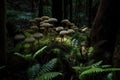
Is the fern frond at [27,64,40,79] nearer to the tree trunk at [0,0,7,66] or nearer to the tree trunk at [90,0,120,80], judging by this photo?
the tree trunk at [0,0,7,66]

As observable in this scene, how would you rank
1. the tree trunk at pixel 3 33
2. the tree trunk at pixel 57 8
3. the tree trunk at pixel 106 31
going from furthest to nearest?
the tree trunk at pixel 57 8
the tree trunk at pixel 106 31
the tree trunk at pixel 3 33

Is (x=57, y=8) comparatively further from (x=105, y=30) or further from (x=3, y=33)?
(x=3, y=33)

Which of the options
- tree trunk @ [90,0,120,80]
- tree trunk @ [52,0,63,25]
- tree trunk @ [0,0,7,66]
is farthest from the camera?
tree trunk @ [52,0,63,25]

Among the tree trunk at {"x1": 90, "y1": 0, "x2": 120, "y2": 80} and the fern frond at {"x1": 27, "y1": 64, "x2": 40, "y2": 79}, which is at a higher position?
the tree trunk at {"x1": 90, "y1": 0, "x2": 120, "y2": 80}

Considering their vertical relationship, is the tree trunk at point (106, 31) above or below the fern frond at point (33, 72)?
above

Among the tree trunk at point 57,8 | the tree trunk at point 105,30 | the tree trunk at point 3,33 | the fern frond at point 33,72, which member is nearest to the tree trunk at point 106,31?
the tree trunk at point 105,30

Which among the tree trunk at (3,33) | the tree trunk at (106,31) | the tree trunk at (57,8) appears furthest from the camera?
the tree trunk at (57,8)

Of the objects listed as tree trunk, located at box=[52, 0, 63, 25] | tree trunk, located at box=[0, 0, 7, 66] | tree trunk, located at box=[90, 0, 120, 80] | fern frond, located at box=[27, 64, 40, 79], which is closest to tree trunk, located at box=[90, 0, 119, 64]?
tree trunk, located at box=[90, 0, 120, 80]

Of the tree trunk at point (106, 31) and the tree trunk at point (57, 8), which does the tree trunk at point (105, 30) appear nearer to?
the tree trunk at point (106, 31)

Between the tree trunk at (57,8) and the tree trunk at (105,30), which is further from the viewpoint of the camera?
the tree trunk at (57,8)

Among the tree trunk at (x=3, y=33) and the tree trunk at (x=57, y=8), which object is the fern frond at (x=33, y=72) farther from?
the tree trunk at (x=57, y=8)

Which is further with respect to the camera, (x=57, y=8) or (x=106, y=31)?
(x=57, y=8)

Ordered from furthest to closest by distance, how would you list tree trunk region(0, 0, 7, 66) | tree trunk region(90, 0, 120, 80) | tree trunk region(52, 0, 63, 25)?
tree trunk region(52, 0, 63, 25) < tree trunk region(90, 0, 120, 80) < tree trunk region(0, 0, 7, 66)

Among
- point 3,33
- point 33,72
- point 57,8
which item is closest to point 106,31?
point 33,72
